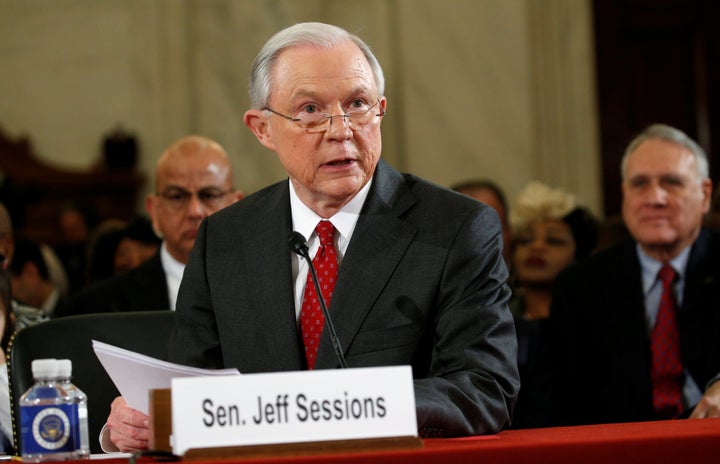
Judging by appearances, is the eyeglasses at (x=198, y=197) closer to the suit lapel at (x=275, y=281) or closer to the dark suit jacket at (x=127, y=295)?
the dark suit jacket at (x=127, y=295)

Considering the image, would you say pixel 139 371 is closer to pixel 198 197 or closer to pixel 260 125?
pixel 260 125

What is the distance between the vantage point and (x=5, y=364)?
3051 millimetres

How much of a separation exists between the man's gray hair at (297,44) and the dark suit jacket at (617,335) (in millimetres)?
1731

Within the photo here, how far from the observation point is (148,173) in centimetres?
788

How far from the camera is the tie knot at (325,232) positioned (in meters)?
2.59

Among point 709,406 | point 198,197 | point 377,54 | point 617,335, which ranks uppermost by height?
point 377,54

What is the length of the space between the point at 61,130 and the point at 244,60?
134 cm

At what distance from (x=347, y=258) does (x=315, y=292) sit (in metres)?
0.11

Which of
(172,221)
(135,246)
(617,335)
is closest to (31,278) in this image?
(135,246)

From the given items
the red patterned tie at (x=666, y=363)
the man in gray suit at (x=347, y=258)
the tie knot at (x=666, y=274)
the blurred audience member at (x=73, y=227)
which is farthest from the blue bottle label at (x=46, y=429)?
the blurred audience member at (x=73, y=227)

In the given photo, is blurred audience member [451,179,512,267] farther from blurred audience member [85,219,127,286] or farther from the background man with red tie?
blurred audience member [85,219,127,286]

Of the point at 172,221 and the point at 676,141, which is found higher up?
the point at 676,141

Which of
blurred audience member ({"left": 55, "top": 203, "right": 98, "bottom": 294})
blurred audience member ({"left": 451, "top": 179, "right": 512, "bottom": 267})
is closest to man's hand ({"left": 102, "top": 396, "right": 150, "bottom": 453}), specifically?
blurred audience member ({"left": 451, "top": 179, "right": 512, "bottom": 267})

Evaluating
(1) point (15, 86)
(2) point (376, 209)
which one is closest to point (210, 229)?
(2) point (376, 209)
